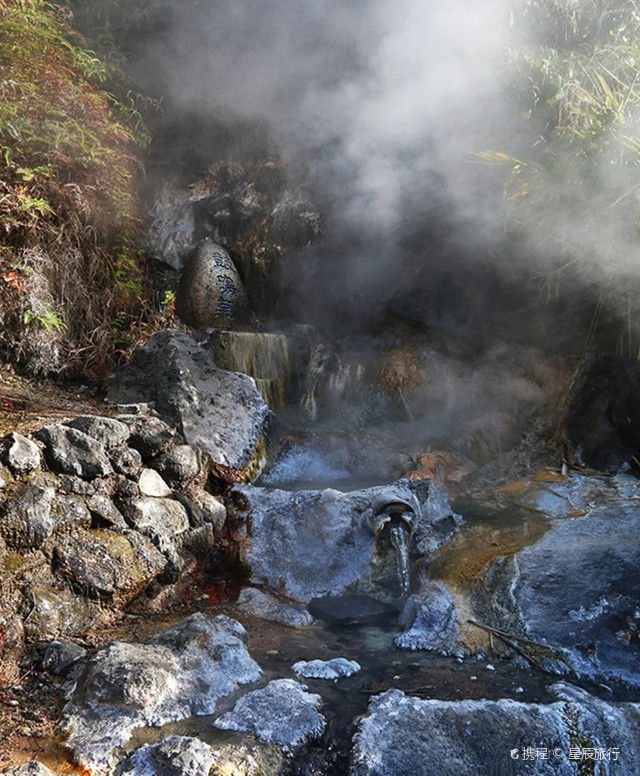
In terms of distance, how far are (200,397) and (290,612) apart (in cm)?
223

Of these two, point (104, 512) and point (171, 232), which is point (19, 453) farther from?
point (171, 232)

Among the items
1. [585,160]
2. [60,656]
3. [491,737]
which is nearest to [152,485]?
[60,656]

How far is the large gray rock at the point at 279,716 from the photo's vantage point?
7.18 feet

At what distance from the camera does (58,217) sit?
5.61 meters

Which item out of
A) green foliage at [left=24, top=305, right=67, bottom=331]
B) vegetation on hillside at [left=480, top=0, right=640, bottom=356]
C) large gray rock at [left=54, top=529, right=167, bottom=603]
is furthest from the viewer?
vegetation on hillside at [left=480, top=0, right=640, bottom=356]

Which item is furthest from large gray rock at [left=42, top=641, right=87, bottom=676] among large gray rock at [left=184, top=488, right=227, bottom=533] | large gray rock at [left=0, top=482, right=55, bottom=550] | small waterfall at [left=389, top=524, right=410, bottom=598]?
small waterfall at [left=389, top=524, right=410, bottom=598]

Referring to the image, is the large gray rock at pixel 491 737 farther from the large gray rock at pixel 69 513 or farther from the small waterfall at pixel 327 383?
the small waterfall at pixel 327 383

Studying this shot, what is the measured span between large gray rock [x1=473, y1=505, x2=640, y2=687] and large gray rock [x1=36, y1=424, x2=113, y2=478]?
242 cm

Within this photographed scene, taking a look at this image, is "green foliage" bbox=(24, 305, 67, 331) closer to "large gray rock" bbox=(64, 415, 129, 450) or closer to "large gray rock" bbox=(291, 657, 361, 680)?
"large gray rock" bbox=(64, 415, 129, 450)

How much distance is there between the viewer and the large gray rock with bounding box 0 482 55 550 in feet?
9.14

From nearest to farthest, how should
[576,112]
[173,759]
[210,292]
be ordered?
1. [173,759]
2. [576,112]
3. [210,292]

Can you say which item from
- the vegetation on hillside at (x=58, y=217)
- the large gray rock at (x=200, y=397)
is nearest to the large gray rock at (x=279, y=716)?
the large gray rock at (x=200, y=397)

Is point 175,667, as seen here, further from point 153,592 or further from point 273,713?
point 153,592

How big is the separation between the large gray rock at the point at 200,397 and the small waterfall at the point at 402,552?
1.47 metres
